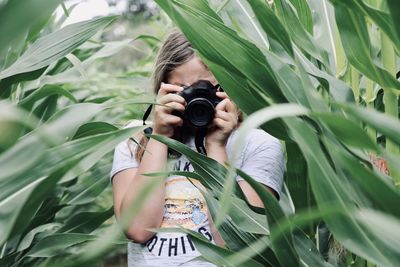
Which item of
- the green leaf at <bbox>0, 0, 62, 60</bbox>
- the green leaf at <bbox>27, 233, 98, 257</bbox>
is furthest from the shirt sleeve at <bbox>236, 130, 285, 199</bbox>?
the green leaf at <bbox>0, 0, 62, 60</bbox>

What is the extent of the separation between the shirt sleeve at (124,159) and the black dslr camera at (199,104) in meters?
0.15

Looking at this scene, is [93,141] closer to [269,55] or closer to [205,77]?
[269,55]

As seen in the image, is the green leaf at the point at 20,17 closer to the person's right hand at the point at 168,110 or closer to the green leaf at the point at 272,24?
the green leaf at the point at 272,24

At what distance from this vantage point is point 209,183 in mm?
765

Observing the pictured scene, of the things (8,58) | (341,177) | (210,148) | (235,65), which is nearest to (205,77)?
(210,148)

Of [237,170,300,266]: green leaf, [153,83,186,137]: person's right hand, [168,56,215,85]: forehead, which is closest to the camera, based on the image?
[237,170,300,266]: green leaf

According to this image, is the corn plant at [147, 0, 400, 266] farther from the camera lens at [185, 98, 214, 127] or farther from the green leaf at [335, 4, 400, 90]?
the camera lens at [185, 98, 214, 127]

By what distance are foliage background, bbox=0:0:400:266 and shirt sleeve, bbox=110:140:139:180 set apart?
0.44ft

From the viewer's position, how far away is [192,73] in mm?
1057

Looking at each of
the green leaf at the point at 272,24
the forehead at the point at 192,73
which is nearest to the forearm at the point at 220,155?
the forehead at the point at 192,73

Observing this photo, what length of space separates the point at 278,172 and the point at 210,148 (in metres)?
0.11

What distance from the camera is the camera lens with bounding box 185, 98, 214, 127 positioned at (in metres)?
0.94

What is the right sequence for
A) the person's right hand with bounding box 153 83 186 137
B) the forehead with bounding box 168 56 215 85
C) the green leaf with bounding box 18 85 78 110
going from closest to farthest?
the green leaf with bounding box 18 85 78 110, the person's right hand with bounding box 153 83 186 137, the forehead with bounding box 168 56 215 85

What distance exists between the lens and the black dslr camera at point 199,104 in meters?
0.94
